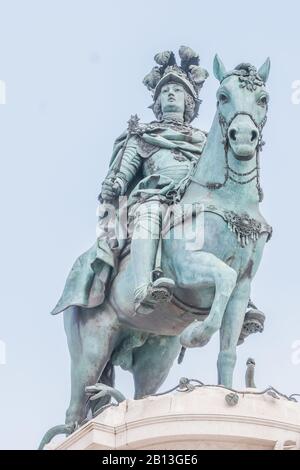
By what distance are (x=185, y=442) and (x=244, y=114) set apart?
3763mm

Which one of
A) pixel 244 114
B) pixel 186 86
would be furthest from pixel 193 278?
pixel 186 86

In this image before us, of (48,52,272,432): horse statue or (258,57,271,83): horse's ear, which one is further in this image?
(258,57,271,83): horse's ear

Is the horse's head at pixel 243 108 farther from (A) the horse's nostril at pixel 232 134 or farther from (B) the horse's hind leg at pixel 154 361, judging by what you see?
(B) the horse's hind leg at pixel 154 361

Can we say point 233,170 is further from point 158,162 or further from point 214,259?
point 158,162

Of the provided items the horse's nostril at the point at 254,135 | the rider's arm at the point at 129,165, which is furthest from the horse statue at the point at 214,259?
the rider's arm at the point at 129,165

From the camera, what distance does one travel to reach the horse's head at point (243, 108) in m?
20.2

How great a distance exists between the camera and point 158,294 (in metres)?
19.9

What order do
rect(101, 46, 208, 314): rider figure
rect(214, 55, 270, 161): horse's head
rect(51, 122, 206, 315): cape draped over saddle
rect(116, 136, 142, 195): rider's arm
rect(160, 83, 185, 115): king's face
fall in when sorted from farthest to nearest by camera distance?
rect(160, 83, 185, 115): king's face
rect(116, 136, 142, 195): rider's arm
rect(51, 122, 206, 315): cape draped over saddle
rect(101, 46, 208, 314): rider figure
rect(214, 55, 270, 161): horse's head

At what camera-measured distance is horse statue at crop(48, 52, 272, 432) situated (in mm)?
20016

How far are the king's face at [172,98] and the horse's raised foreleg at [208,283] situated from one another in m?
2.88

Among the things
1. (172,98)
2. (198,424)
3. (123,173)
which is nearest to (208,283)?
(198,424)

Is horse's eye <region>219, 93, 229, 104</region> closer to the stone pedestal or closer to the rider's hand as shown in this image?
the rider's hand

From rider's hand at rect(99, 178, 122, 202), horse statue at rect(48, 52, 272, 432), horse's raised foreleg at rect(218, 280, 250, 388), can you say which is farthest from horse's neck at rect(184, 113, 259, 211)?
rider's hand at rect(99, 178, 122, 202)
